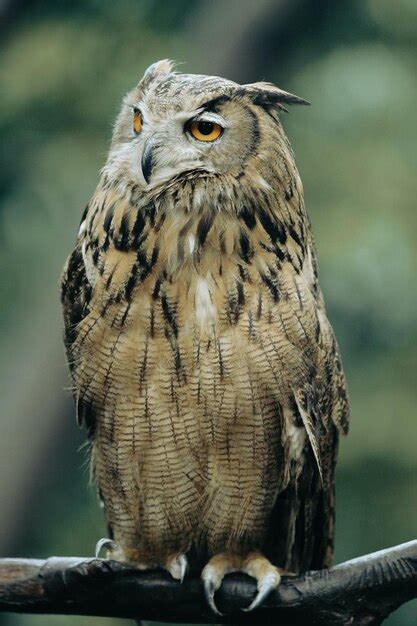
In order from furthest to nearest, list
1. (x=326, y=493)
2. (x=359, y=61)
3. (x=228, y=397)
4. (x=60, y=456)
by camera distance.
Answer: (x=359, y=61) → (x=60, y=456) → (x=326, y=493) → (x=228, y=397)

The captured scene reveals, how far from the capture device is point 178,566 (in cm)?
352

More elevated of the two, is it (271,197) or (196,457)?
(271,197)

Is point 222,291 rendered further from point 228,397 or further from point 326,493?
point 326,493

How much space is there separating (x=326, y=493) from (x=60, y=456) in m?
2.81

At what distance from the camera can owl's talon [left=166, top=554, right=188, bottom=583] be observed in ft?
11.4

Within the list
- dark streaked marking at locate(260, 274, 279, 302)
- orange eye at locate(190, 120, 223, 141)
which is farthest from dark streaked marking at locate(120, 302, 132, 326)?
orange eye at locate(190, 120, 223, 141)

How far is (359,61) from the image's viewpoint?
679cm

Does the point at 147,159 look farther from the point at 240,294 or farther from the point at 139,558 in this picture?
the point at 139,558

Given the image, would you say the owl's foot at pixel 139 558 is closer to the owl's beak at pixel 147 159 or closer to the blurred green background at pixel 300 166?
the owl's beak at pixel 147 159

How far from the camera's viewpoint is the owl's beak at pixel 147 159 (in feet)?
10.8

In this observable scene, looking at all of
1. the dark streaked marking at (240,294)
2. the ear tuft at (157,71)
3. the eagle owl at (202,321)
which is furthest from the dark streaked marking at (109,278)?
the ear tuft at (157,71)

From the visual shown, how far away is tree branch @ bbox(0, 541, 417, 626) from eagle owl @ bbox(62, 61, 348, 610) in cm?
7

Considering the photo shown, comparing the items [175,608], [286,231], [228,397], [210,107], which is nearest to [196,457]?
[228,397]

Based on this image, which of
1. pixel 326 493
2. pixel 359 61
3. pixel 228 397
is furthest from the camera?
pixel 359 61
